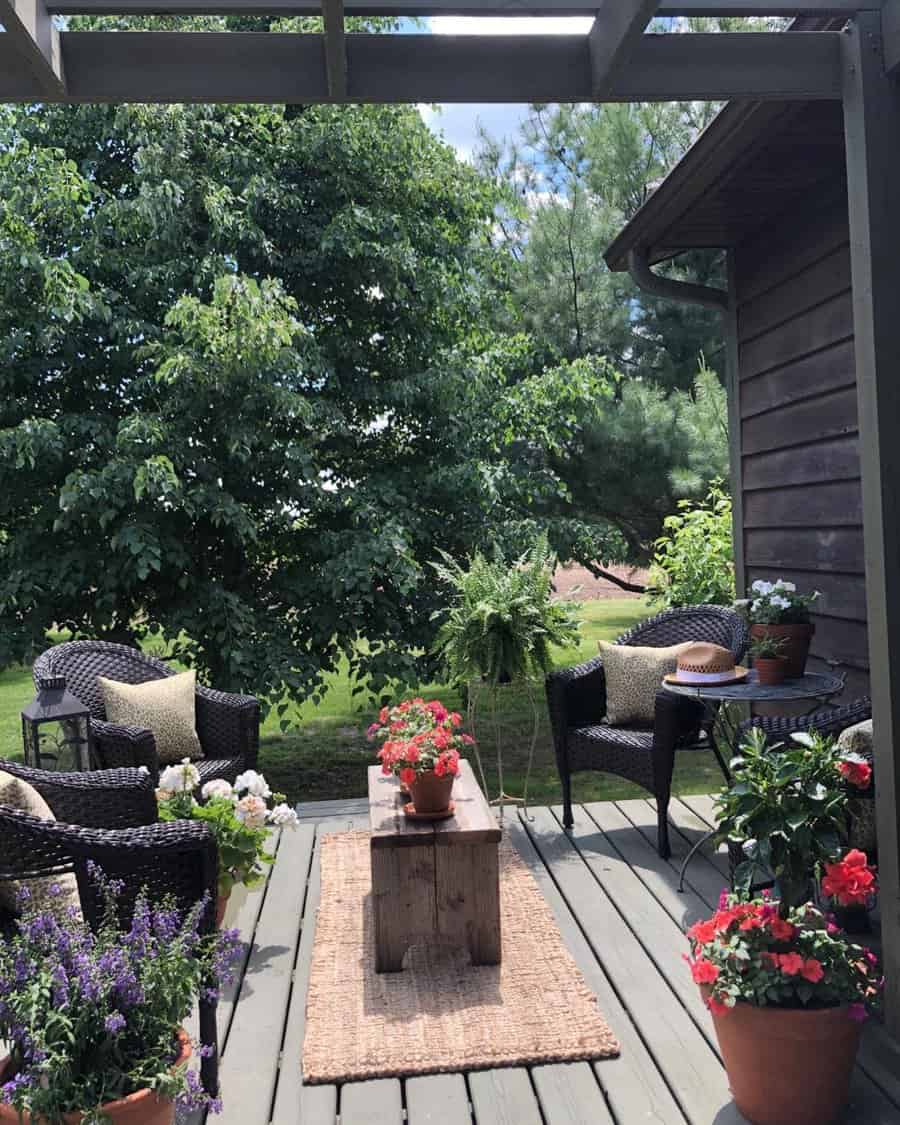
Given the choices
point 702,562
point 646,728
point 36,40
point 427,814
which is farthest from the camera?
point 702,562

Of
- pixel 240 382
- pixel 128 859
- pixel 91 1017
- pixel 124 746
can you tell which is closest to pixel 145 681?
pixel 124 746

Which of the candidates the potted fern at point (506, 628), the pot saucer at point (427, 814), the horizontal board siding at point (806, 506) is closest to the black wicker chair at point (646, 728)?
the potted fern at point (506, 628)

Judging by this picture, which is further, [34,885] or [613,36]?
[34,885]

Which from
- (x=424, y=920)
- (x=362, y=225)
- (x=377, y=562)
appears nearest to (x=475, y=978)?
(x=424, y=920)

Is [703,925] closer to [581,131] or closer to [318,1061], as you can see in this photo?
[318,1061]

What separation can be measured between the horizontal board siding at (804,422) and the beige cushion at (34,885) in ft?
10.1

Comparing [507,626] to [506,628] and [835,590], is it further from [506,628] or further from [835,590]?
[835,590]

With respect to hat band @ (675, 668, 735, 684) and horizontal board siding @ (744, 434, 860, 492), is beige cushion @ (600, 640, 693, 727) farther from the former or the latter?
horizontal board siding @ (744, 434, 860, 492)

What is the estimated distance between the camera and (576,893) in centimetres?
357

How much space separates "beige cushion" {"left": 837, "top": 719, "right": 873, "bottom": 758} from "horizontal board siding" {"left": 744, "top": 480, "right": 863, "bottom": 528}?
1082 mm

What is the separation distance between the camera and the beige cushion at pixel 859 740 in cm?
284

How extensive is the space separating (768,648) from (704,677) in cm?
24

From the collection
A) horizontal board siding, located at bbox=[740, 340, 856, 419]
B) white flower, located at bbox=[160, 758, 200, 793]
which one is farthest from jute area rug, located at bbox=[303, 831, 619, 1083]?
horizontal board siding, located at bbox=[740, 340, 856, 419]

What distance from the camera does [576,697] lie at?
4.39 metres
